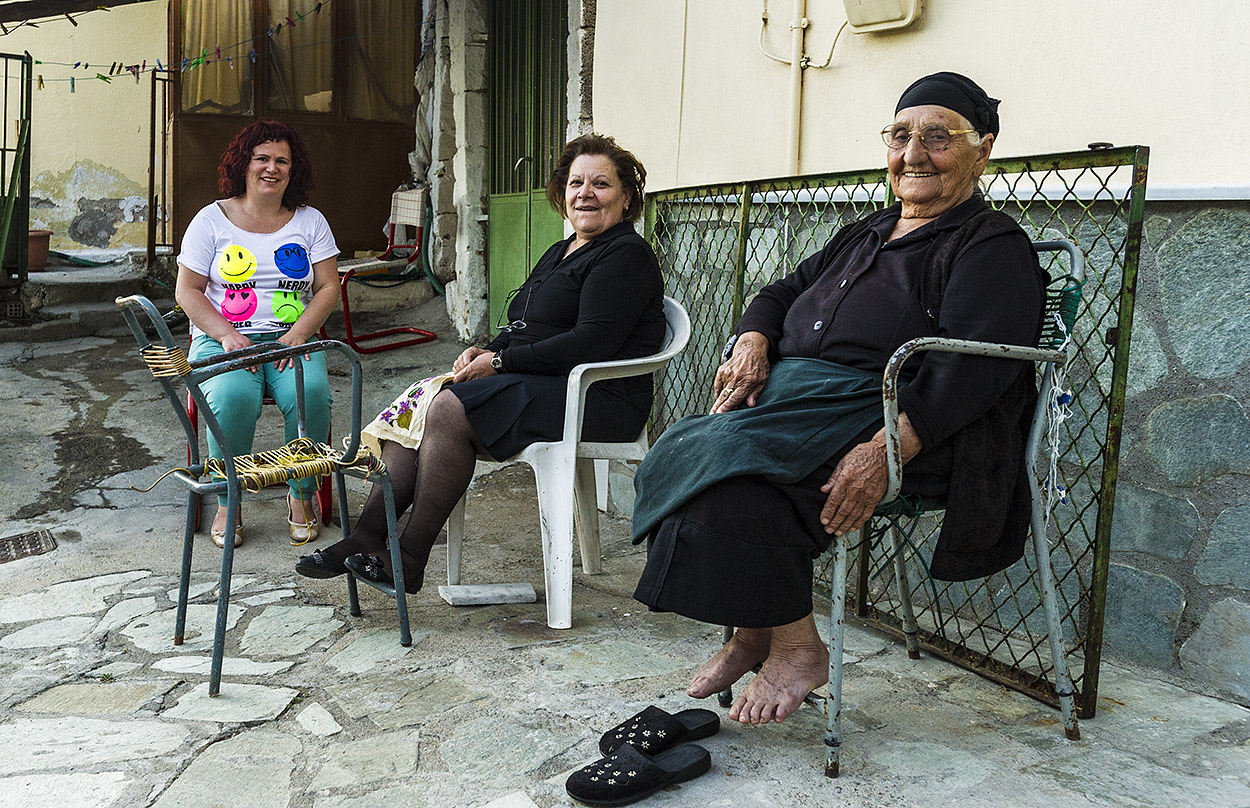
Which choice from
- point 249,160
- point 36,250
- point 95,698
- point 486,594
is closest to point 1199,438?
point 486,594

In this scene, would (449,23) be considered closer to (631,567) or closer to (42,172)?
(631,567)

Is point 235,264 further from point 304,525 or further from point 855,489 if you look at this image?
point 855,489

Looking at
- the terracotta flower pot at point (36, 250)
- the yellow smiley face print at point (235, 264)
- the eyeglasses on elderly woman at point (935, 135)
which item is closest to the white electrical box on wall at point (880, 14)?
the eyeglasses on elderly woman at point (935, 135)

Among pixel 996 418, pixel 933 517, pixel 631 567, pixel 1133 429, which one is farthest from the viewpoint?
pixel 631 567

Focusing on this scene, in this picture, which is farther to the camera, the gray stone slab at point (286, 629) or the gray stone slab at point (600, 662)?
the gray stone slab at point (286, 629)

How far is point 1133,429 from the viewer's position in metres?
2.45

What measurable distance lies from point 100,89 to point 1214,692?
11.0 m

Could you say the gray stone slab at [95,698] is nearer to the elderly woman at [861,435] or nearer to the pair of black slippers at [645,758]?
the pair of black slippers at [645,758]

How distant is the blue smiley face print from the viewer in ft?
12.0

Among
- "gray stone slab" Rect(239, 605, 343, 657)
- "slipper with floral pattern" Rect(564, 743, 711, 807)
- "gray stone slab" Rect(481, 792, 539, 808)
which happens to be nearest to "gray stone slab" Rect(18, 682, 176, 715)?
"gray stone slab" Rect(239, 605, 343, 657)

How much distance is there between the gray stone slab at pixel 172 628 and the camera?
266 centimetres

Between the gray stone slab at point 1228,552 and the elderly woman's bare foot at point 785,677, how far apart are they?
922mm

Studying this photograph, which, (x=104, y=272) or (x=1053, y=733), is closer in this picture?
(x=1053, y=733)

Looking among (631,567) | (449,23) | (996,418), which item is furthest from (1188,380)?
(449,23)
